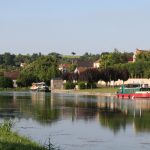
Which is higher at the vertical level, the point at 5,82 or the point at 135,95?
the point at 5,82

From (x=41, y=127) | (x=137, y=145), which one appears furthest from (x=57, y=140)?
(x=41, y=127)

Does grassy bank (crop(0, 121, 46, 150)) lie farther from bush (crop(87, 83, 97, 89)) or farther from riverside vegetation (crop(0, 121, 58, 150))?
bush (crop(87, 83, 97, 89))

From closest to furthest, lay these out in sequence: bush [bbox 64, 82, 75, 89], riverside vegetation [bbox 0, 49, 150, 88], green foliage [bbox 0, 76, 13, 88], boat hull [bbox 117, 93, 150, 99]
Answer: boat hull [bbox 117, 93, 150, 99] → riverside vegetation [bbox 0, 49, 150, 88] → bush [bbox 64, 82, 75, 89] → green foliage [bbox 0, 76, 13, 88]

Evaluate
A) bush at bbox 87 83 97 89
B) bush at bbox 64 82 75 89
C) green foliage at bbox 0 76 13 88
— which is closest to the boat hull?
bush at bbox 87 83 97 89

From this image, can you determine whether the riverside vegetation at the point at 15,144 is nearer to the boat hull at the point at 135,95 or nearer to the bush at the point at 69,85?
the boat hull at the point at 135,95

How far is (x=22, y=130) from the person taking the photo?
34.2 meters

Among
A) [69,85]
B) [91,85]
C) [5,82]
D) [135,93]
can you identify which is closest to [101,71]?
[91,85]

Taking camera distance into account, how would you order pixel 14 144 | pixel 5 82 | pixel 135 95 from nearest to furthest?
pixel 14 144, pixel 135 95, pixel 5 82

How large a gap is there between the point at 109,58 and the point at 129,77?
24.9m

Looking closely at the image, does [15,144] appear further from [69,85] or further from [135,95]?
[69,85]

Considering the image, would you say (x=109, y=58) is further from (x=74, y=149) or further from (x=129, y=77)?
(x=74, y=149)

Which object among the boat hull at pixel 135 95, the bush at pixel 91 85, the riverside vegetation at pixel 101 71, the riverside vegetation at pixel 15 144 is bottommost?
the riverside vegetation at pixel 15 144

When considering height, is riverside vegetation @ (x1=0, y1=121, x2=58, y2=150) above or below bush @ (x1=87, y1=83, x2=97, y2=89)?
below

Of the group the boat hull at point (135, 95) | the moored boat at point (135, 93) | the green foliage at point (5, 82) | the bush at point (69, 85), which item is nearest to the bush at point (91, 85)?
the bush at point (69, 85)
